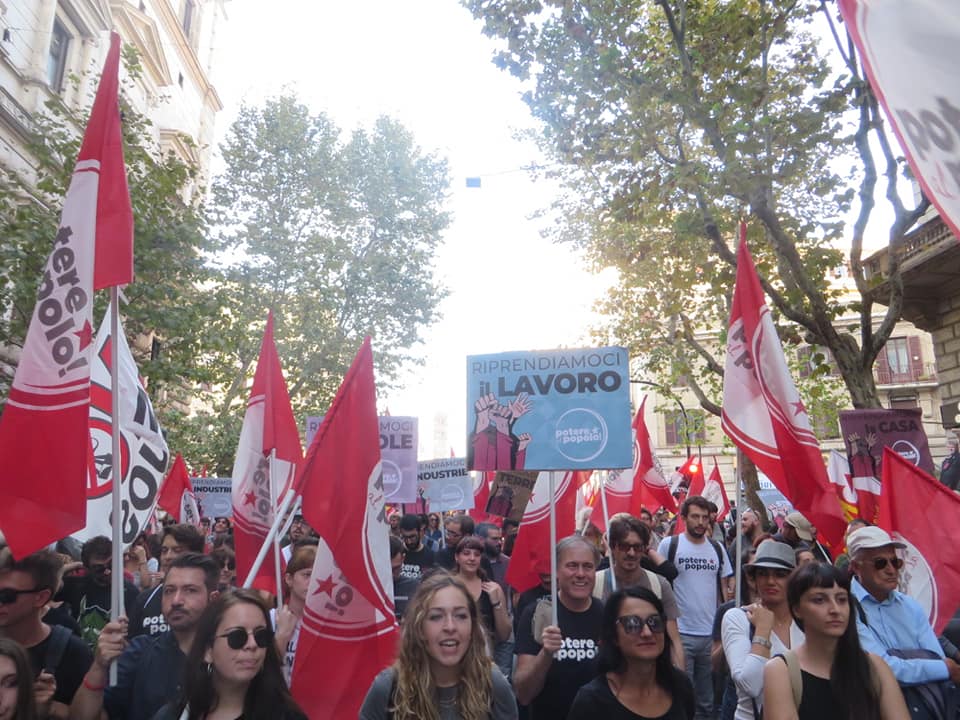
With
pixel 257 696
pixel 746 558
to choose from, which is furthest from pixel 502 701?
pixel 746 558

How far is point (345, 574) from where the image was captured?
4.05 meters

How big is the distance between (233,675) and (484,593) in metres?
3.06

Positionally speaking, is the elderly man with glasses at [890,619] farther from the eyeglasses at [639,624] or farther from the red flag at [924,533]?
the eyeglasses at [639,624]

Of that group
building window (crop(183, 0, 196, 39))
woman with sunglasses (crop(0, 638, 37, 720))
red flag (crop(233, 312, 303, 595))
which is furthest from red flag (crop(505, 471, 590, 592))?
building window (crop(183, 0, 196, 39))

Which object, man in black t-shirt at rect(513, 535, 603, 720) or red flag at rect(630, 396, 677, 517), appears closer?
man in black t-shirt at rect(513, 535, 603, 720)

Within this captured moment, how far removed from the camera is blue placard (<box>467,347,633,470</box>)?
5.02 meters

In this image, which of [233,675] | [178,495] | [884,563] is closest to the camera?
[233,675]

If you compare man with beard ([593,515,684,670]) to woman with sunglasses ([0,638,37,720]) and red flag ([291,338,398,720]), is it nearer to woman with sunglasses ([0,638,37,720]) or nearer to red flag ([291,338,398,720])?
red flag ([291,338,398,720])

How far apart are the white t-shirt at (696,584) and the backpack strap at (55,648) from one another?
14.6 ft

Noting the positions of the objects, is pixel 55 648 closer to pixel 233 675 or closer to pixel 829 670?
pixel 233 675

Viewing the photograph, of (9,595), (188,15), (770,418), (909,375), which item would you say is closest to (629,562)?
(770,418)

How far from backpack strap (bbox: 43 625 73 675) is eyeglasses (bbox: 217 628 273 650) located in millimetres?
1024

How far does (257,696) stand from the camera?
2.88m

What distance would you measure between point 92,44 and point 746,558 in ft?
62.6
